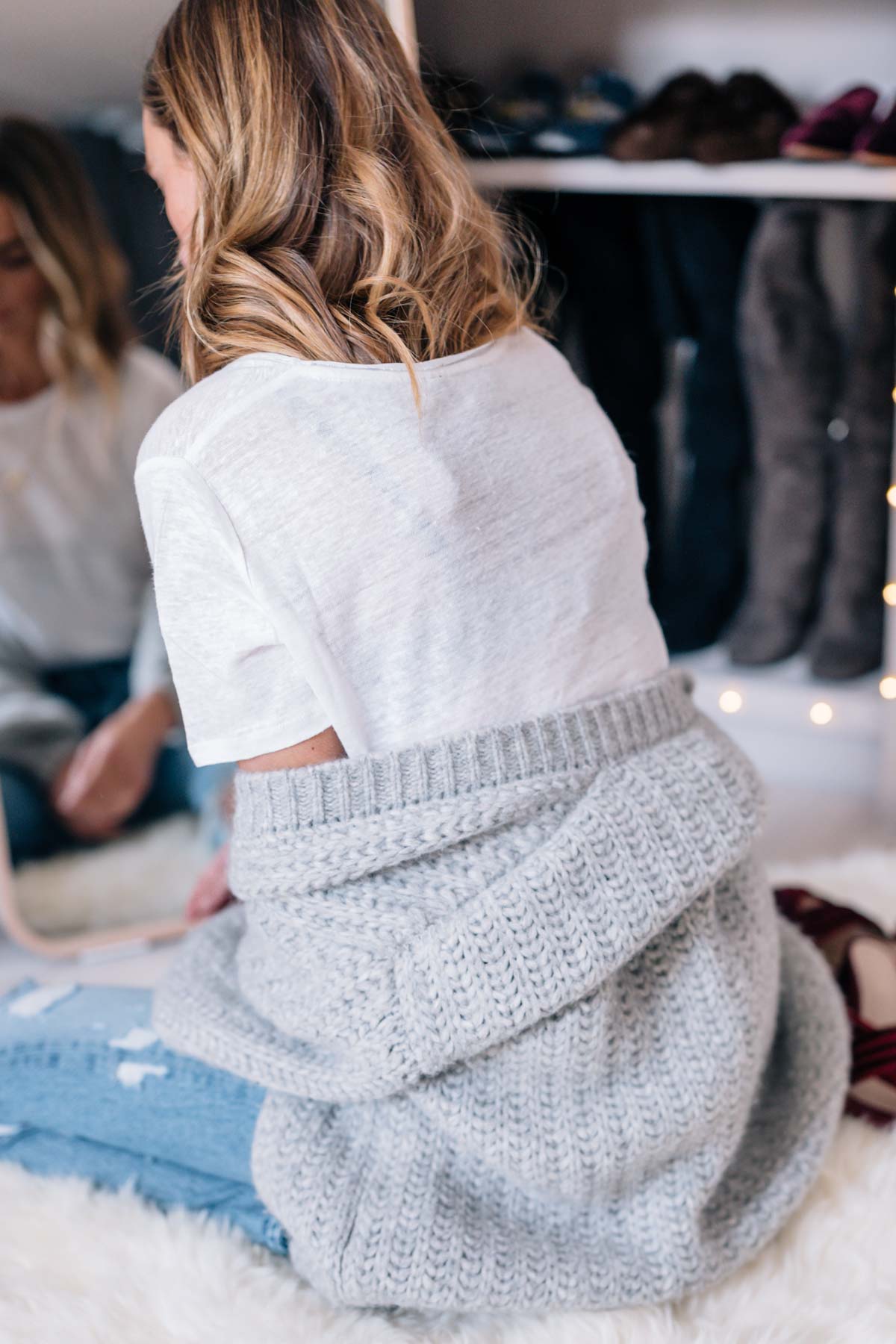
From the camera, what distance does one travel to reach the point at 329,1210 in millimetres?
676

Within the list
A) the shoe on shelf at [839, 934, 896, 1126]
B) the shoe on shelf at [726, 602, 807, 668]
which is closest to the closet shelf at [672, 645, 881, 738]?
the shoe on shelf at [726, 602, 807, 668]

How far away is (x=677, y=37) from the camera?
1.55 m

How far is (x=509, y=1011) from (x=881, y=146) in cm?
107

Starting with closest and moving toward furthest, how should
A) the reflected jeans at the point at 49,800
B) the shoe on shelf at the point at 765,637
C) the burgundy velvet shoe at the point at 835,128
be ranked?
the reflected jeans at the point at 49,800 → the burgundy velvet shoe at the point at 835,128 → the shoe on shelf at the point at 765,637

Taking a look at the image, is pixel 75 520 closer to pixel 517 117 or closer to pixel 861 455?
pixel 517 117

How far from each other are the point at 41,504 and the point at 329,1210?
716mm

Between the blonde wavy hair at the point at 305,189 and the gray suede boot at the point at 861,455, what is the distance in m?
0.83

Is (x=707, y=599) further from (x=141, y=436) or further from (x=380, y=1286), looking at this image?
(x=380, y=1286)

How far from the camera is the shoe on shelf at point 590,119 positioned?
138cm

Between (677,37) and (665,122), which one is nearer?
(665,122)

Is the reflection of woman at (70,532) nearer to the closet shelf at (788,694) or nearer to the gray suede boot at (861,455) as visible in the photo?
the closet shelf at (788,694)

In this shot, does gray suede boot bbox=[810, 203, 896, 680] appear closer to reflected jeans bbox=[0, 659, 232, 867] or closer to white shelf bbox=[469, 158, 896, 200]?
white shelf bbox=[469, 158, 896, 200]

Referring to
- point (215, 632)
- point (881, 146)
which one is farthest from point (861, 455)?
point (215, 632)

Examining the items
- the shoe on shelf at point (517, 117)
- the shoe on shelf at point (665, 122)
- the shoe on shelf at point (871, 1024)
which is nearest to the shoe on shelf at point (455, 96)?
the shoe on shelf at point (517, 117)
